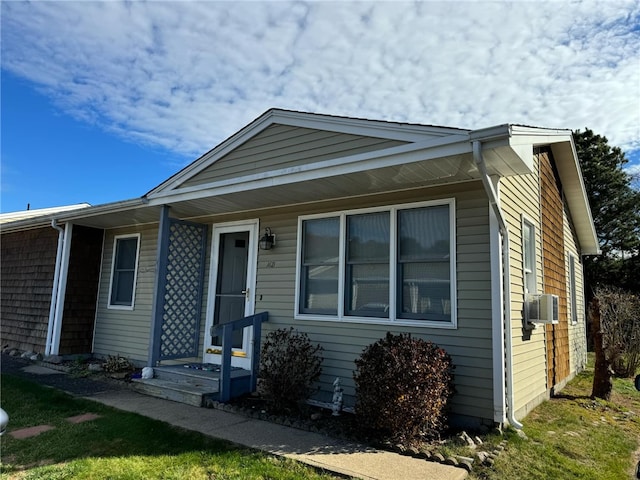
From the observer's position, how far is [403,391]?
4.06 m

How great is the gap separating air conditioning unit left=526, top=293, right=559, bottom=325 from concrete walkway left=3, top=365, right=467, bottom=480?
8.52 ft

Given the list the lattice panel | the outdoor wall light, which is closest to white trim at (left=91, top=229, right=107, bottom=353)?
the lattice panel

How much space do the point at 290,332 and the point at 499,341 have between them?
8.63 ft

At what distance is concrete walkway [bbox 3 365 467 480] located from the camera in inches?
139

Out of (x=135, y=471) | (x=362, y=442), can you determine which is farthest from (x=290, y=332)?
(x=135, y=471)

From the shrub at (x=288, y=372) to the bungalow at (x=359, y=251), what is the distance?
36 centimetres

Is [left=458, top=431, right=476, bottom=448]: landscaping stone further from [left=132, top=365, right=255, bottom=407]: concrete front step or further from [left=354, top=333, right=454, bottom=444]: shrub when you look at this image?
[left=132, top=365, right=255, bottom=407]: concrete front step

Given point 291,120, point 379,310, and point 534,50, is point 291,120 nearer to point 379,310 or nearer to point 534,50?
point 379,310

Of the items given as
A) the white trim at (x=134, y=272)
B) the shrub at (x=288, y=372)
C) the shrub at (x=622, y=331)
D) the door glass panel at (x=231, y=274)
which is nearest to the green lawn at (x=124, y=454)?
the shrub at (x=288, y=372)


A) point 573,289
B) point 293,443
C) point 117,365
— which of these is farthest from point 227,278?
point 573,289

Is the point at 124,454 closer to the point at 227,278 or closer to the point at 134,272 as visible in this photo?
the point at 227,278

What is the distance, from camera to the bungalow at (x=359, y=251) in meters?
4.58

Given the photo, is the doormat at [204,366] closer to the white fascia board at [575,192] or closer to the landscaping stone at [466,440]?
the landscaping stone at [466,440]

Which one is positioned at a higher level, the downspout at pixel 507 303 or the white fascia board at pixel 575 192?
the white fascia board at pixel 575 192
